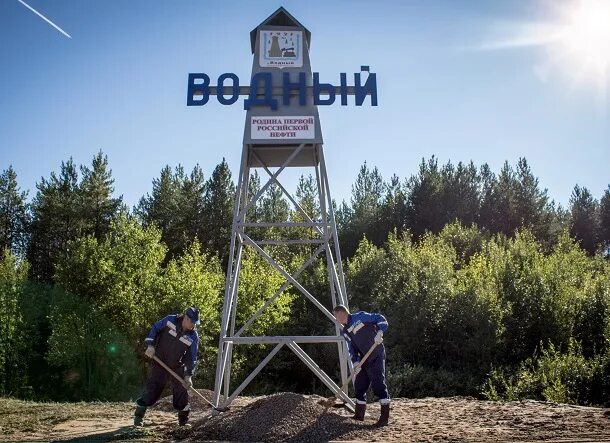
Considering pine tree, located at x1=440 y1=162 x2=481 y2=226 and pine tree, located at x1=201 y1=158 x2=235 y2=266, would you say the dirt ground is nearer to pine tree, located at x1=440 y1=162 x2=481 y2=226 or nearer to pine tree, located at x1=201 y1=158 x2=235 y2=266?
pine tree, located at x1=201 y1=158 x2=235 y2=266

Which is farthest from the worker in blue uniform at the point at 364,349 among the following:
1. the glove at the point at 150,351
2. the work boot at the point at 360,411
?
the glove at the point at 150,351

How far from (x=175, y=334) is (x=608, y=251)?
51.9 m

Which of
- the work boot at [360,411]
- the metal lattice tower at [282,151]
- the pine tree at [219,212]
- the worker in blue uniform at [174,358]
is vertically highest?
the pine tree at [219,212]

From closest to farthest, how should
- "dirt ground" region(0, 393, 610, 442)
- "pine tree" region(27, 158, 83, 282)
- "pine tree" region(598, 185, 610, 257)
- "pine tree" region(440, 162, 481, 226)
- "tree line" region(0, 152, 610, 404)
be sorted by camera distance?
"dirt ground" region(0, 393, 610, 442), "tree line" region(0, 152, 610, 404), "pine tree" region(27, 158, 83, 282), "pine tree" region(440, 162, 481, 226), "pine tree" region(598, 185, 610, 257)

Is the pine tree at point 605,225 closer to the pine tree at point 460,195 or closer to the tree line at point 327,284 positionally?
the tree line at point 327,284

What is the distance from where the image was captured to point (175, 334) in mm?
10633

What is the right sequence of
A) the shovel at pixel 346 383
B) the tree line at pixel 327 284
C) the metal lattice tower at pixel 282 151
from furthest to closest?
the tree line at pixel 327 284 → the metal lattice tower at pixel 282 151 → the shovel at pixel 346 383

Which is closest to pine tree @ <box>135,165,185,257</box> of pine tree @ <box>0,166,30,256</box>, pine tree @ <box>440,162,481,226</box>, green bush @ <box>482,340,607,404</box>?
pine tree @ <box>0,166,30,256</box>

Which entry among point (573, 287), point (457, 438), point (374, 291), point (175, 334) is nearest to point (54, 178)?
point (374, 291)

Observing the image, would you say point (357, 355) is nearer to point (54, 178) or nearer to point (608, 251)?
point (54, 178)

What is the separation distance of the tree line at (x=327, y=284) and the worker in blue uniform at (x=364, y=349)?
10.4 metres

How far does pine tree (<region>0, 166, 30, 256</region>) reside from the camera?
1981 inches

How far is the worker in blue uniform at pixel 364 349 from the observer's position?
10.2 metres

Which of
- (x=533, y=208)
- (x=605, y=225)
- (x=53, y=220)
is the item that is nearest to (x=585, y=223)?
(x=605, y=225)
